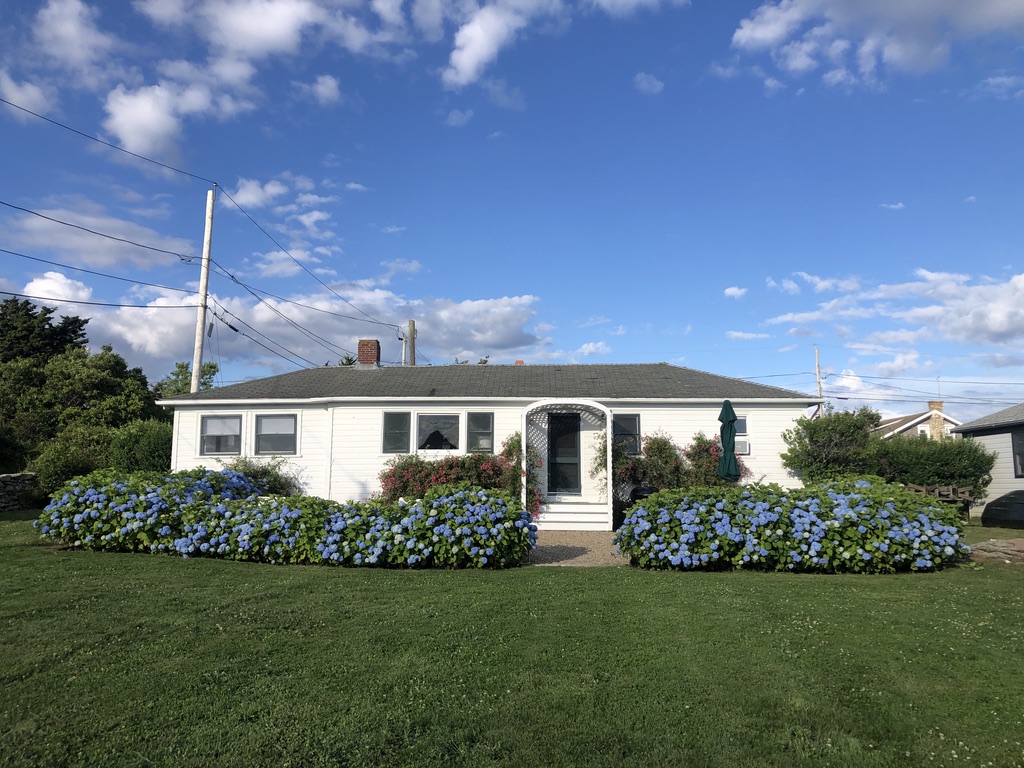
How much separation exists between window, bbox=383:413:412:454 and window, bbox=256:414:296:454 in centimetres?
230

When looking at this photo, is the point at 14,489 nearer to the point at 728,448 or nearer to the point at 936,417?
the point at 728,448

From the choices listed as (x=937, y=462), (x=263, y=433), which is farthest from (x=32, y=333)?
(x=937, y=462)

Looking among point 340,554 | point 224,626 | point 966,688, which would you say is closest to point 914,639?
point 966,688

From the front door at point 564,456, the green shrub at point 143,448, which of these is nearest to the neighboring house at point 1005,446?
the front door at point 564,456

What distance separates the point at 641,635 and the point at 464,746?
2309mm

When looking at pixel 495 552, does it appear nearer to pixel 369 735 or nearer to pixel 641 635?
pixel 641 635

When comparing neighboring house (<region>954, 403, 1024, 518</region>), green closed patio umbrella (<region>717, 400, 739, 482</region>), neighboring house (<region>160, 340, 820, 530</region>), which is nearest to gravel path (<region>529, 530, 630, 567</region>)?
neighboring house (<region>160, 340, 820, 530</region>)

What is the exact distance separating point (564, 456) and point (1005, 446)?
1140 cm

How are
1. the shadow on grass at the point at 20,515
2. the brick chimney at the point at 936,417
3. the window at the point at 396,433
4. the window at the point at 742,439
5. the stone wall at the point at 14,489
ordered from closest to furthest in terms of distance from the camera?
the shadow on grass at the point at 20,515 < the window at the point at 742,439 < the window at the point at 396,433 < the stone wall at the point at 14,489 < the brick chimney at the point at 936,417

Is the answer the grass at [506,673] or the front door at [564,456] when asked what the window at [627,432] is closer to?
the front door at [564,456]

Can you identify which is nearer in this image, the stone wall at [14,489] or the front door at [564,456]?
the front door at [564,456]

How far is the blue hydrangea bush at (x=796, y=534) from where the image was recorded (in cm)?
805

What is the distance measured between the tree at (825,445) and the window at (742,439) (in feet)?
2.55

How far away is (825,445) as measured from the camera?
14531 millimetres
